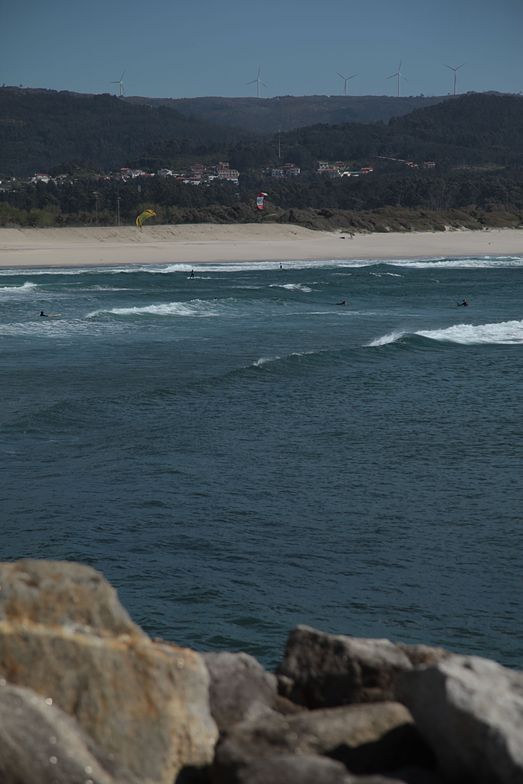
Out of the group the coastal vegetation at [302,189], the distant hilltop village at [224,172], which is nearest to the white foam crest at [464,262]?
the coastal vegetation at [302,189]

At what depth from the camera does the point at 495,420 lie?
21.2m

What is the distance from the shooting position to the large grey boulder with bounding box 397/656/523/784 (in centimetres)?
514

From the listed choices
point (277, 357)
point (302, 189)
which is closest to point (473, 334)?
point (277, 357)

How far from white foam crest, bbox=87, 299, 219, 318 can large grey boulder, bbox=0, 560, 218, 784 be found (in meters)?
34.1

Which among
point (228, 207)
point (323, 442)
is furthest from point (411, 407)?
point (228, 207)

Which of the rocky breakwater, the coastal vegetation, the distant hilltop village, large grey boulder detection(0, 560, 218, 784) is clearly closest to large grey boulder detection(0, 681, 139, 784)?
the rocky breakwater

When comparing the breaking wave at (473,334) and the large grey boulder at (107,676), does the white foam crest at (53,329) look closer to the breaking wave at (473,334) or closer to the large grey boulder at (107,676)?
the breaking wave at (473,334)

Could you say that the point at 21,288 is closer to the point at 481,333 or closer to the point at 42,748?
the point at 481,333

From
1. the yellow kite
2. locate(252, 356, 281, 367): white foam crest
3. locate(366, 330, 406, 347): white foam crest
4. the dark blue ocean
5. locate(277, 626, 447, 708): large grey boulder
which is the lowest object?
the dark blue ocean

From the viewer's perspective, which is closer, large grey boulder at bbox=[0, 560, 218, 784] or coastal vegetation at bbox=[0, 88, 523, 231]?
large grey boulder at bbox=[0, 560, 218, 784]

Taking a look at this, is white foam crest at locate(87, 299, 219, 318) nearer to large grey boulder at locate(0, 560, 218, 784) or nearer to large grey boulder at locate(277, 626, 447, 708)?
large grey boulder at locate(277, 626, 447, 708)

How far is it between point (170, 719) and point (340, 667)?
130 cm

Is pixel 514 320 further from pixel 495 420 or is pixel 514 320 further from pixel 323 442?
pixel 323 442

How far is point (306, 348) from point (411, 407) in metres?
8.68
